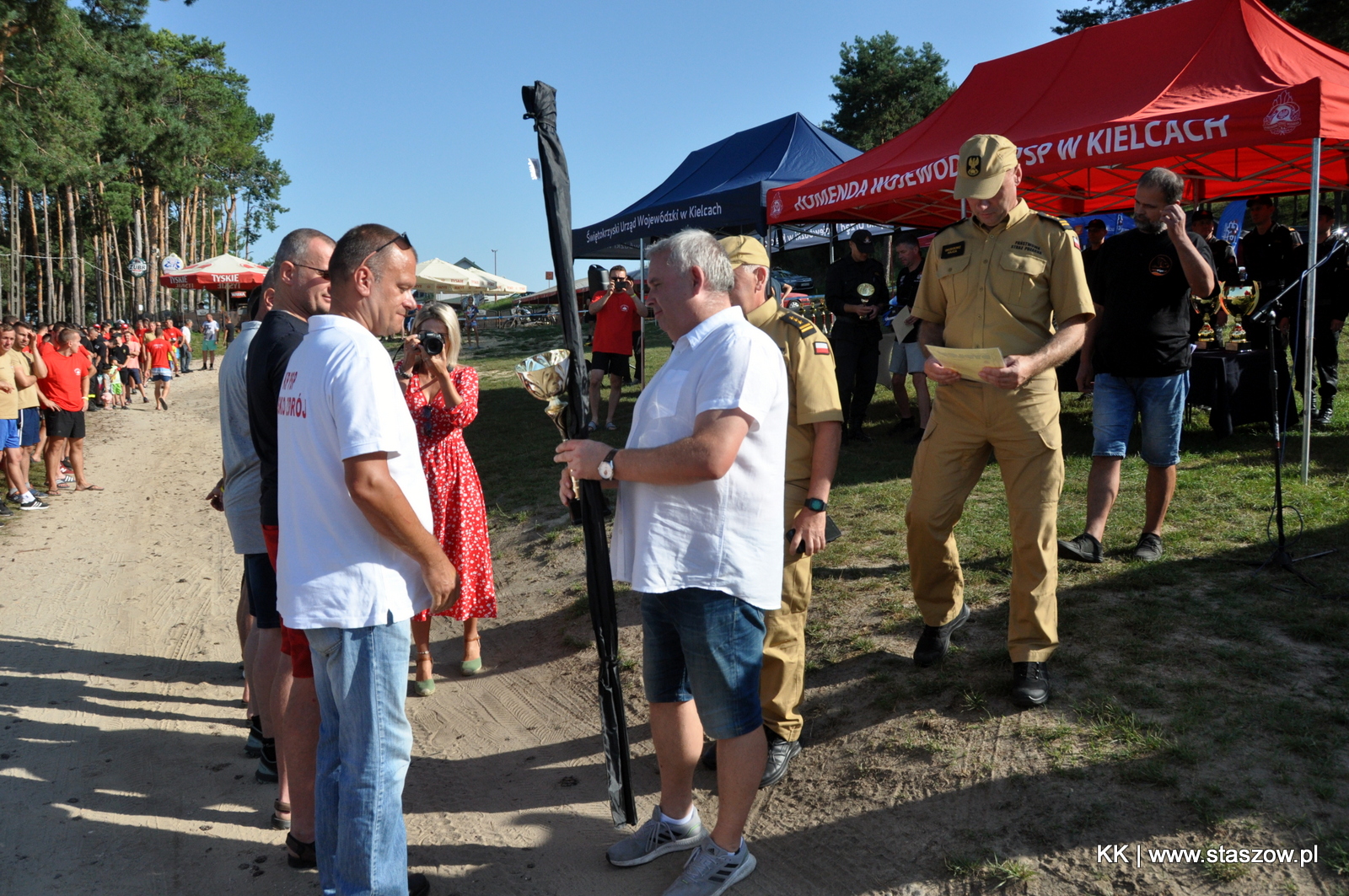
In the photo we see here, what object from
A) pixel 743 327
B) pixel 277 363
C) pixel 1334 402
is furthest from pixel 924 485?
pixel 1334 402

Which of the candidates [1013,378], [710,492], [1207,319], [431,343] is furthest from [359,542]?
Result: [1207,319]

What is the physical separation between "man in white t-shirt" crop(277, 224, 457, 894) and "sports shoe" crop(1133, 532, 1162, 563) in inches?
150

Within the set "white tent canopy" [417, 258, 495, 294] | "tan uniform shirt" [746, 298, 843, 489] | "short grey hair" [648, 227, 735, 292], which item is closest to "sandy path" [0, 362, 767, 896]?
"tan uniform shirt" [746, 298, 843, 489]

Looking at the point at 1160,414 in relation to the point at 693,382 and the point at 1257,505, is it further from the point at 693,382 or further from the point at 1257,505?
the point at 693,382

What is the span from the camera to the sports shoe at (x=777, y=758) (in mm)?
3340

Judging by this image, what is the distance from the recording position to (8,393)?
347 inches

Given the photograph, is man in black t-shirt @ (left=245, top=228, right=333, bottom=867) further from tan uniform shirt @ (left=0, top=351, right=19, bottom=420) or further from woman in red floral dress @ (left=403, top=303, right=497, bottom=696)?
tan uniform shirt @ (left=0, top=351, right=19, bottom=420)

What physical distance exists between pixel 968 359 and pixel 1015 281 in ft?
1.28

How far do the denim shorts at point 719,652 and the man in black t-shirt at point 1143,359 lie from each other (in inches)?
112

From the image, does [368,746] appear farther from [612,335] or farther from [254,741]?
[612,335]

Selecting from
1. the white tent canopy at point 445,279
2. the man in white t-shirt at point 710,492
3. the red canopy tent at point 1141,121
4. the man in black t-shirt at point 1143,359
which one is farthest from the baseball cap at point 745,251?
the white tent canopy at point 445,279

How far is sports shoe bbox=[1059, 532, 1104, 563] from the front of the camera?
4711mm

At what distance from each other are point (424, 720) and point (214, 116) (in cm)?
4982

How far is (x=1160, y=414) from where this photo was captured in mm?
4621
